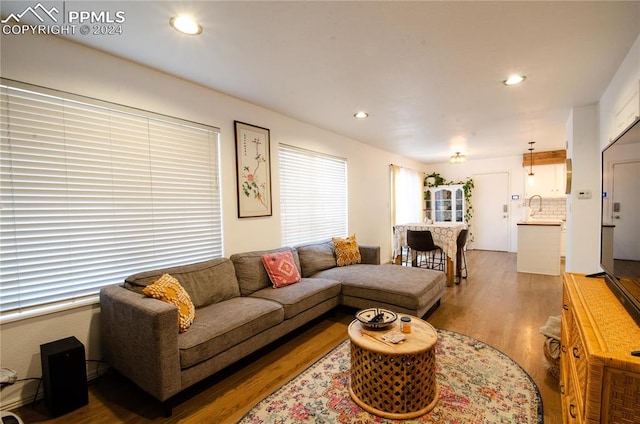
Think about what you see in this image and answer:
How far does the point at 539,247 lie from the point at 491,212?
98.4 inches

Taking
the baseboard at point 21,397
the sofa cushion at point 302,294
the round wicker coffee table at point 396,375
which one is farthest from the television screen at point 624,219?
the baseboard at point 21,397

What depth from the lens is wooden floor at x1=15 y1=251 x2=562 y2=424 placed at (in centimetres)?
181

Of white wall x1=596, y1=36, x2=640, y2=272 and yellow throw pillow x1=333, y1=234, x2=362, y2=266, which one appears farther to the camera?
yellow throw pillow x1=333, y1=234, x2=362, y2=266

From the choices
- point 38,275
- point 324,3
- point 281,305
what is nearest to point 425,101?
point 324,3

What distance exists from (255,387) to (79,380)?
3.69ft

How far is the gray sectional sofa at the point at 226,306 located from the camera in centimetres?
175

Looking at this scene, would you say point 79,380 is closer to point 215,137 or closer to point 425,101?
point 215,137

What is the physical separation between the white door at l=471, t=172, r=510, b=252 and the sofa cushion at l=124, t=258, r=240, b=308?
6829mm

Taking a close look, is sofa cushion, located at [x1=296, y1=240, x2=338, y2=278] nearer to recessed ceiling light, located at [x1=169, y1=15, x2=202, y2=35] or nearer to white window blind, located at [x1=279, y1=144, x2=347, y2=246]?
white window blind, located at [x1=279, y1=144, x2=347, y2=246]

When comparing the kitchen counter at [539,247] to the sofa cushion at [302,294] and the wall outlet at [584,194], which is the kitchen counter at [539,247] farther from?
the sofa cushion at [302,294]

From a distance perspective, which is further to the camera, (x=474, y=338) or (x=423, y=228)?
(x=423, y=228)

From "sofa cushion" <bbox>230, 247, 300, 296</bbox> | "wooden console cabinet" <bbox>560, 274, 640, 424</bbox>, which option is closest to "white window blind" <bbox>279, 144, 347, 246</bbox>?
"sofa cushion" <bbox>230, 247, 300, 296</bbox>

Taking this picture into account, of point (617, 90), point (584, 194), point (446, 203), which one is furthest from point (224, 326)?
point (446, 203)

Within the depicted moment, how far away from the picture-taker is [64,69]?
2.00m
